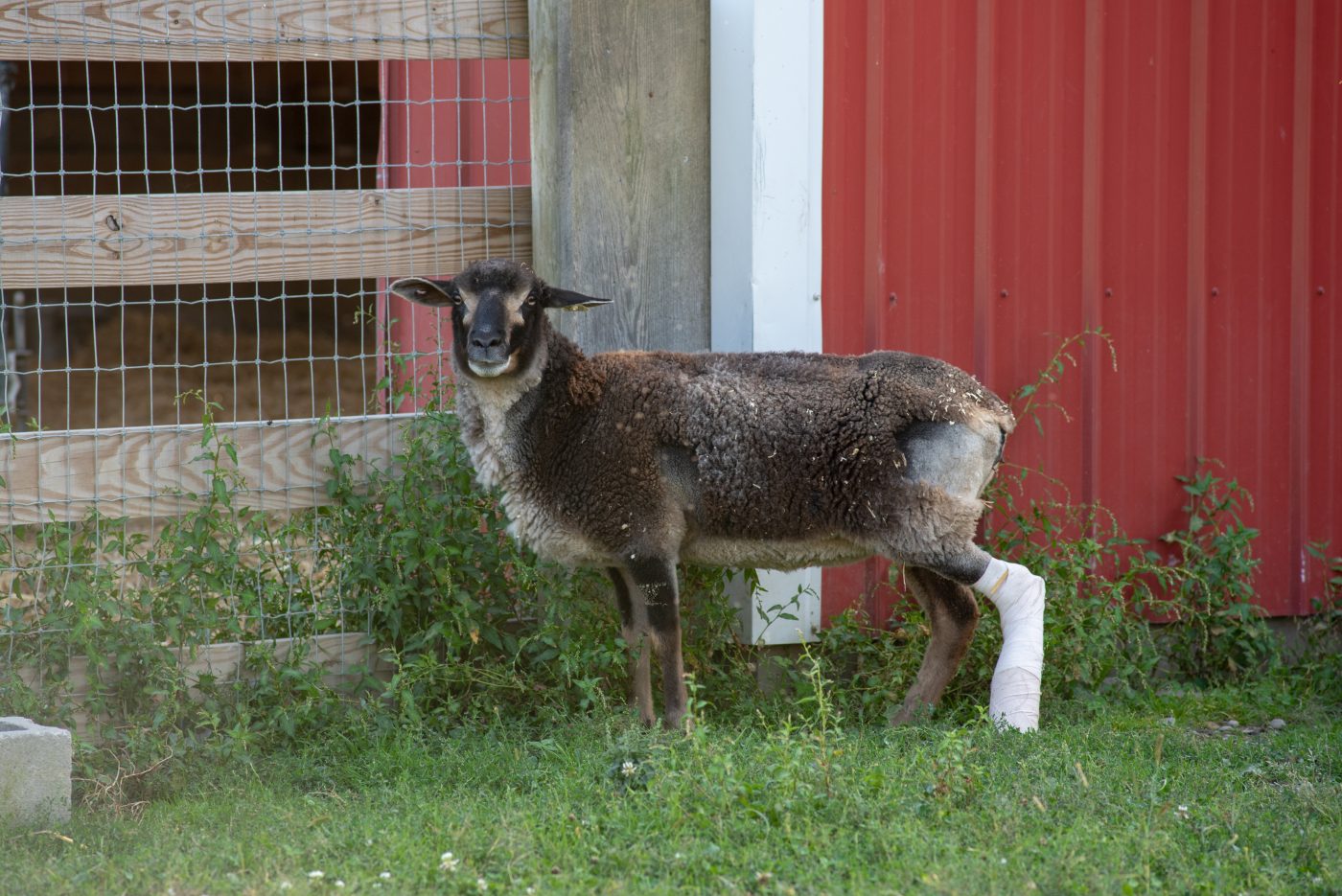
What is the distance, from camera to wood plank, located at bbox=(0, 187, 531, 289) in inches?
207

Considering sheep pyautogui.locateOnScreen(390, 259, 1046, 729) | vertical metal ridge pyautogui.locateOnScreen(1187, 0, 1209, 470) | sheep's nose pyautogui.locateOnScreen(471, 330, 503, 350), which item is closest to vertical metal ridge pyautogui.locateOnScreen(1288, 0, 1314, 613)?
vertical metal ridge pyautogui.locateOnScreen(1187, 0, 1209, 470)

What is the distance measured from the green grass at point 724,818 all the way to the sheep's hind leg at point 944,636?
1.31ft

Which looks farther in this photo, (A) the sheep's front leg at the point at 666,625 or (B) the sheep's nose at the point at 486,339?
(A) the sheep's front leg at the point at 666,625

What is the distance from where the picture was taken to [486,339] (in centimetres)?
494

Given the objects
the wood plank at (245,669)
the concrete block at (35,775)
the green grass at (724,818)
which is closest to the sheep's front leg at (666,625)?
the green grass at (724,818)

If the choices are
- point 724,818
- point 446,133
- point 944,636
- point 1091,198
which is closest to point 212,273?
point 724,818

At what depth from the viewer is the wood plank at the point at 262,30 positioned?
17.2 feet

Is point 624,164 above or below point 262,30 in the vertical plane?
below

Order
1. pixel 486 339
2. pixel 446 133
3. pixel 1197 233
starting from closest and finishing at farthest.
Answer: pixel 486 339
pixel 1197 233
pixel 446 133

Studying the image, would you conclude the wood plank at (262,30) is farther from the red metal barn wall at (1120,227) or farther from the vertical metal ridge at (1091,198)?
the vertical metal ridge at (1091,198)

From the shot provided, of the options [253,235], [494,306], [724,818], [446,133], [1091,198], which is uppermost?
[446,133]

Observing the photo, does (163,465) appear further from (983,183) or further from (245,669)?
(983,183)

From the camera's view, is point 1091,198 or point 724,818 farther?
point 1091,198

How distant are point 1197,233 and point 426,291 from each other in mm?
3580
